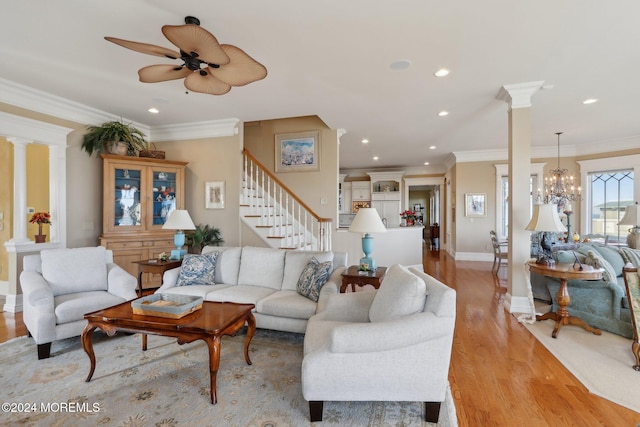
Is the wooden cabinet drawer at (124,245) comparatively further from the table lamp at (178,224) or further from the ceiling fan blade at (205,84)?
the ceiling fan blade at (205,84)

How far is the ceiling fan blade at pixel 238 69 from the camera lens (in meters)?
2.25

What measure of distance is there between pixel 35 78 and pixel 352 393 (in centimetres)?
479

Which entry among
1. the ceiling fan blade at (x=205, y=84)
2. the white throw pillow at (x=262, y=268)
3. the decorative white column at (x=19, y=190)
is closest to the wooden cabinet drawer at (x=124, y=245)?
the decorative white column at (x=19, y=190)

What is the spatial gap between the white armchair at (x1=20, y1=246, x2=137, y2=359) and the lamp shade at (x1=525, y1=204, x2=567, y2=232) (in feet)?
14.6

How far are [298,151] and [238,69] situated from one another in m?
3.38

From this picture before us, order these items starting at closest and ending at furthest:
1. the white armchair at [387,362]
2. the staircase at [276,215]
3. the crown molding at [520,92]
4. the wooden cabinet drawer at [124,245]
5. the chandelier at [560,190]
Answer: the white armchair at [387,362]
the crown molding at [520,92]
the wooden cabinet drawer at [124,245]
the staircase at [276,215]
the chandelier at [560,190]

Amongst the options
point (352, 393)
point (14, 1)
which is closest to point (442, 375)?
point (352, 393)

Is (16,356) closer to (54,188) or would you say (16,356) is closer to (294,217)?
(54,188)

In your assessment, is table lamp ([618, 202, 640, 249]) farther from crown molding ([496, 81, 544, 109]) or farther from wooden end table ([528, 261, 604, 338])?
crown molding ([496, 81, 544, 109])

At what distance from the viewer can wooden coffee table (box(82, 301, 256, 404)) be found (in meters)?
2.00

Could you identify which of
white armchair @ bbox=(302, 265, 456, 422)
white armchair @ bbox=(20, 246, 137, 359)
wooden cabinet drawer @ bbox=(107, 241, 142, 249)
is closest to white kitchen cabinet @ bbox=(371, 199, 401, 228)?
wooden cabinet drawer @ bbox=(107, 241, 142, 249)

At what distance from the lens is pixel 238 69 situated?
246 cm

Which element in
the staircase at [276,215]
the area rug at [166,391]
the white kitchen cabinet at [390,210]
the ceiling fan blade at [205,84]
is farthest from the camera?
the white kitchen cabinet at [390,210]

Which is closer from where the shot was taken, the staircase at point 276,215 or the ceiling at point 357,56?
the ceiling at point 357,56
